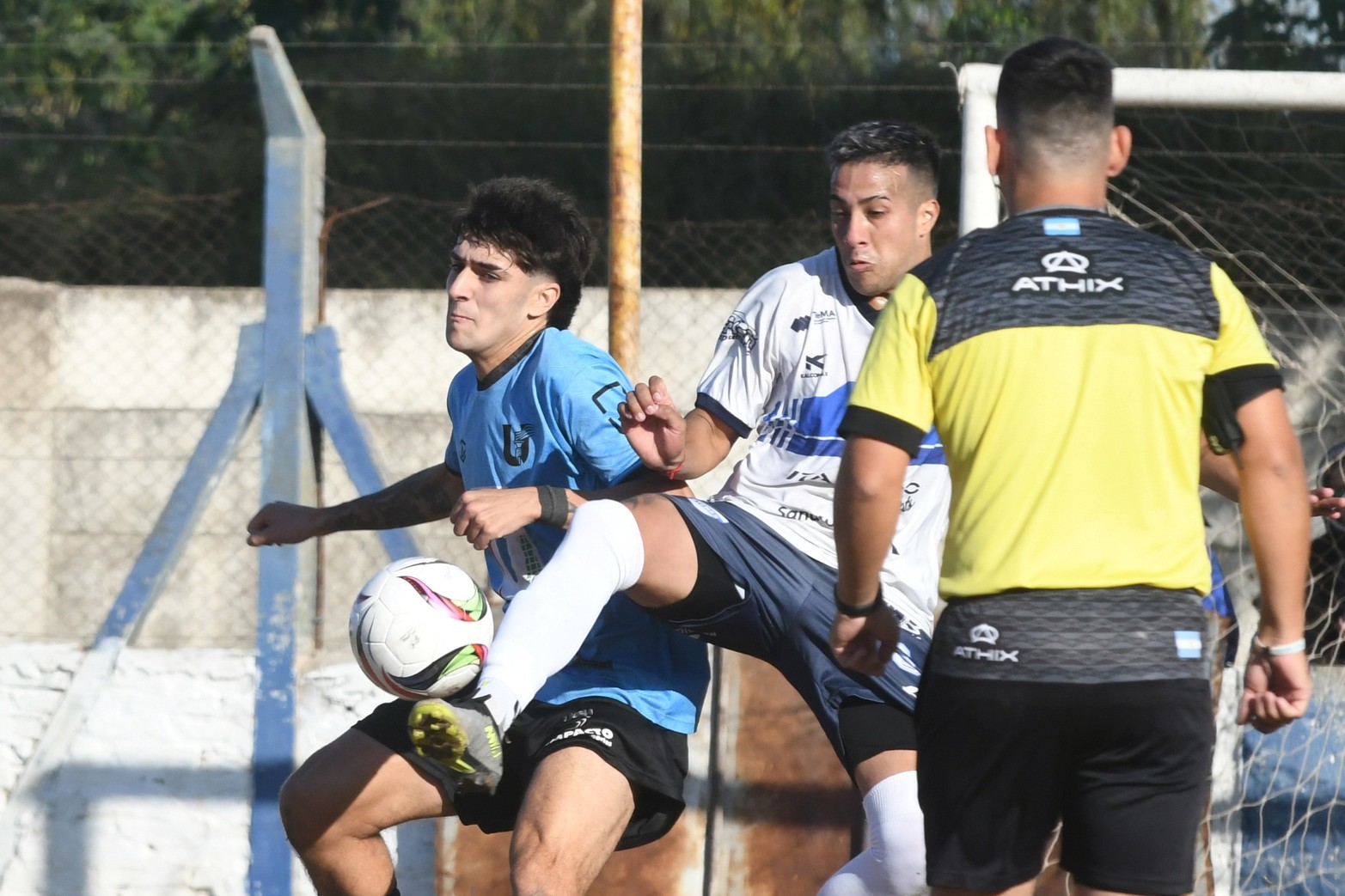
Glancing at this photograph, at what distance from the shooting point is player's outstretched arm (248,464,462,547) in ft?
13.8

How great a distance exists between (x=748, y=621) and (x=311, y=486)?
2.65 meters

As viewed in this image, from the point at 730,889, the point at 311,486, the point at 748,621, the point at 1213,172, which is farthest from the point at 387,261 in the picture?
the point at 748,621

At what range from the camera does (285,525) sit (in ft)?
13.9

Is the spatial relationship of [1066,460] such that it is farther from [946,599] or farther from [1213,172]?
[1213,172]

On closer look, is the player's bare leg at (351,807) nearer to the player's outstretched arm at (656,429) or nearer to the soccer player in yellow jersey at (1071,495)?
the player's outstretched arm at (656,429)

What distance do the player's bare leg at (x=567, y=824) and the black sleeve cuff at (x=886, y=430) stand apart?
4.43 feet

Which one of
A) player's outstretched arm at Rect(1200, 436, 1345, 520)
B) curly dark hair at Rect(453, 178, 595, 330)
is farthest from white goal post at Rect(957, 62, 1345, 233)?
player's outstretched arm at Rect(1200, 436, 1345, 520)

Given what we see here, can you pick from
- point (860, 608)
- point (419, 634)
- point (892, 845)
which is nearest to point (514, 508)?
point (419, 634)

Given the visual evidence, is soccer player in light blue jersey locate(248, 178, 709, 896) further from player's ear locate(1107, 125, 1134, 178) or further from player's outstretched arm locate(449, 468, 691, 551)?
player's ear locate(1107, 125, 1134, 178)

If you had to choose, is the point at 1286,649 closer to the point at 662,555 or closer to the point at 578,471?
the point at 662,555

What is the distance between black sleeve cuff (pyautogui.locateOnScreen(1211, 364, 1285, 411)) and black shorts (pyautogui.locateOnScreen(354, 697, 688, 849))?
5.54 feet

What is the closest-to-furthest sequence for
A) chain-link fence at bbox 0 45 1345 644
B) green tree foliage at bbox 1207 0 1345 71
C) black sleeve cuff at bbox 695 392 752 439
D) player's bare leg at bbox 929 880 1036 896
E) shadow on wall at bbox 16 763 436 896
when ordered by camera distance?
player's bare leg at bbox 929 880 1036 896, black sleeve cuff at bbox 695 392 752 439, shadow on wall at bbox 16 763 436 896, chain-link fence at bbox 0 45 1345 644, green tree foliage at bbox 1207 0 1345 71

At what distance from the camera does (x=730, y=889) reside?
5.20m

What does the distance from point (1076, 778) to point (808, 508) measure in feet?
4.09
